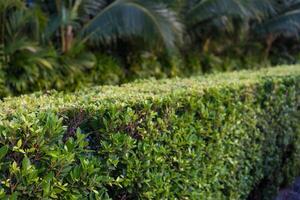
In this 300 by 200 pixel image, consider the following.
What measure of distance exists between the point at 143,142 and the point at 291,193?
3.57m

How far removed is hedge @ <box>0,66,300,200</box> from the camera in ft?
6.95

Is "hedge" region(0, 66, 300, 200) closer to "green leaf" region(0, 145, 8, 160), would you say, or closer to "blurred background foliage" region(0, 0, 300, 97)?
"green leaf" region(0, 145, 8, 160)

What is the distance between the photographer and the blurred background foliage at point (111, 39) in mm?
6258

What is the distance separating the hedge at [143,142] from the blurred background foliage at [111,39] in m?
2.82

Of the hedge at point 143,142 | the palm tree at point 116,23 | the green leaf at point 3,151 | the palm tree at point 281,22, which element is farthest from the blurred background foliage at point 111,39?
the green leaf at point 3,151

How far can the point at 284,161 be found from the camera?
5629 mm

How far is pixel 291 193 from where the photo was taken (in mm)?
5715

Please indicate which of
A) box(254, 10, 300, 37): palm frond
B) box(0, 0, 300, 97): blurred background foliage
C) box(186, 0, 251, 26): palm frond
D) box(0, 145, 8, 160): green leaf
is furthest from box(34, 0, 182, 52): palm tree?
box(0, 145, 8, 160): green leaf

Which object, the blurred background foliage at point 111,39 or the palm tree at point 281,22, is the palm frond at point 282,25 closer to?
the palm tree at point 281,22

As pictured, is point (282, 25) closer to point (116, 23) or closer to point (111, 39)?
point (111, 39)

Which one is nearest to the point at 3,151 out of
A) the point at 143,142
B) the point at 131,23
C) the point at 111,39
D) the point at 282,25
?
the point at 143,142

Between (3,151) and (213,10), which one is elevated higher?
(213,10)

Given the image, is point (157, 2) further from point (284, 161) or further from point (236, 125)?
point (236, 125)

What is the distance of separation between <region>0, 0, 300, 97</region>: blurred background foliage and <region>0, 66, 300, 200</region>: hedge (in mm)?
2816
